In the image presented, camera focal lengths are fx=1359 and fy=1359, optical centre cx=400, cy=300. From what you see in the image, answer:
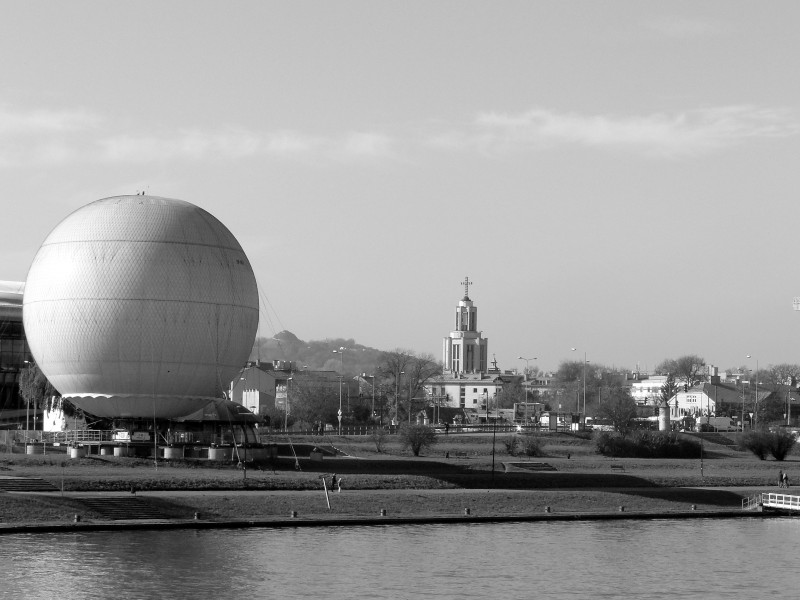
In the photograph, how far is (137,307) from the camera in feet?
248

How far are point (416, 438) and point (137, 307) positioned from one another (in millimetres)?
28665

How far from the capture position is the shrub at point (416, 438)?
97.7 meters

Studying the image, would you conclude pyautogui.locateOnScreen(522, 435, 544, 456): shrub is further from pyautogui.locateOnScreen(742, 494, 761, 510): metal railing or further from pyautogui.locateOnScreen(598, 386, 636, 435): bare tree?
pyautogui.locateOnScreen(742, 494, 761, 510): metal railing

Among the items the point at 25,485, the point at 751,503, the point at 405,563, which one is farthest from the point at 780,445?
the point at 405,563

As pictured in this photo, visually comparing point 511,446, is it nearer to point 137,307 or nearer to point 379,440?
point 379,440

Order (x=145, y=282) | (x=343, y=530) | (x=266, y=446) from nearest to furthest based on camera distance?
(x=343, y=530) < (x=145, y=282) < (x=266, y=446)

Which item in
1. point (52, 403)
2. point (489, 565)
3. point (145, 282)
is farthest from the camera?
point (52, 403)

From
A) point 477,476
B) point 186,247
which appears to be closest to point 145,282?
point 186,247

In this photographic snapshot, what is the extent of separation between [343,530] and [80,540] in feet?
37.9

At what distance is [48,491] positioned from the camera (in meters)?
61.6

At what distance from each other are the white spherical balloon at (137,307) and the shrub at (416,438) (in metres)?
20.9

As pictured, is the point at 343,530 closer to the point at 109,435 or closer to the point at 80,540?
the point at 80,540

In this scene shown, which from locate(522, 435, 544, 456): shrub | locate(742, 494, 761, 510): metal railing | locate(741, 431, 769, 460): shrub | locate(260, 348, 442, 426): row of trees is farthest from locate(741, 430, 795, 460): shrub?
locate(260, 348, 442, 426): row of trees

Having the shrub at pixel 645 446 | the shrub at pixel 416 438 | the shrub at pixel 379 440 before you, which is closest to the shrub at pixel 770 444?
the shrub at pixel 645 446
